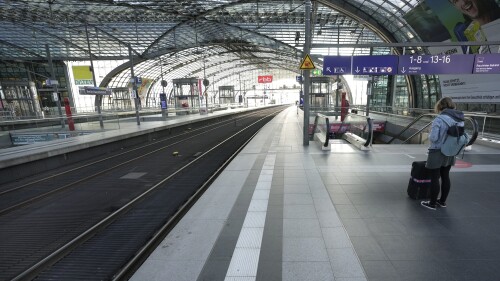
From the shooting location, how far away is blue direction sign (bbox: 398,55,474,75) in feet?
33.1

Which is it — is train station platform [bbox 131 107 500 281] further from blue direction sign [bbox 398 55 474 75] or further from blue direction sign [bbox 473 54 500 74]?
blue direction sign [bbox 473 54 500 74]

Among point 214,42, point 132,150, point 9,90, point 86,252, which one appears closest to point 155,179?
point 86,252

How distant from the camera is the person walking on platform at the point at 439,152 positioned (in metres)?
3.67

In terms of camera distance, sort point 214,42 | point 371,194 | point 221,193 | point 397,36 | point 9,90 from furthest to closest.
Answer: point 214,42
point 397,36
point 9,90
point 221,193
point 371,194

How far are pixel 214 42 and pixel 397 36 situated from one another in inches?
1200

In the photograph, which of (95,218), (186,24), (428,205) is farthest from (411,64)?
(186,24)

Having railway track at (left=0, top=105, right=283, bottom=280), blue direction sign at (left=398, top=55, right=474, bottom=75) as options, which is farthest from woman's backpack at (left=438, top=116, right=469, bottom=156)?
blue direction sign at (left=398, top=55, right=474, bottom=75)

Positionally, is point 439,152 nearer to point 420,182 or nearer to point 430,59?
point 420,182

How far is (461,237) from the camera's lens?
10.7ft

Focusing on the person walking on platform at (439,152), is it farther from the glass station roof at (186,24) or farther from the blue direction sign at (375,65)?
the glass station roof at (186,24)

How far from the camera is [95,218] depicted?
15.6ft

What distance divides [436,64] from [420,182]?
8874mm

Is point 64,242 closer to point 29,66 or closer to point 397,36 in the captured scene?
point 397,36

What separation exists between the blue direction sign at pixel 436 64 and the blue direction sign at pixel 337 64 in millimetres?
2456
